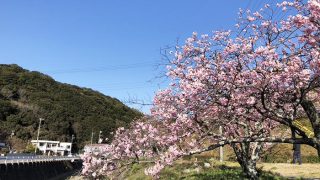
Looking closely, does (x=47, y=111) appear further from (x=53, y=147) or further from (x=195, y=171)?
(x=195, y=171)

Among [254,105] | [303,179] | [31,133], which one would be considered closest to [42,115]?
[31,133]

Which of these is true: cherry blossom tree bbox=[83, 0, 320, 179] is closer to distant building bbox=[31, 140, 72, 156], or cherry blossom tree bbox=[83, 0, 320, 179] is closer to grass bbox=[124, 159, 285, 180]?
grass bbox=[124, 159, 285, 180]

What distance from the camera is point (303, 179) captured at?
693 inches

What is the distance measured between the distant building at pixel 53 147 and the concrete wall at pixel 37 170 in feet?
43.8

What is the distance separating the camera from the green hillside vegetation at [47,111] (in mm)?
96000

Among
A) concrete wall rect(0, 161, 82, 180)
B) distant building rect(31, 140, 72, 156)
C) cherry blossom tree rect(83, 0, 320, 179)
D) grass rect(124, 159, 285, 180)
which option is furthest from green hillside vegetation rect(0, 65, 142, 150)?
cherry blossom tree rect(83, 0, 320, 179)

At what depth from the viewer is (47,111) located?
10344 centimetres

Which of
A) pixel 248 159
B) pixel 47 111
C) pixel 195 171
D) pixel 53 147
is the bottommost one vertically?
pixel 195 171

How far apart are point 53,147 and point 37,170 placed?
4646cm

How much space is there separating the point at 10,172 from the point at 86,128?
67.9 metres

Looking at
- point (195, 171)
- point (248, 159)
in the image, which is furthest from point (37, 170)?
point (248, 159)

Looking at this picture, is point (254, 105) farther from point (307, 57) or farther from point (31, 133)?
point (31, 133)

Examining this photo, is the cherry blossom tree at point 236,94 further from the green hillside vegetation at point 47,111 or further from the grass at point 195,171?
the green hillside vegetation at point 47,111

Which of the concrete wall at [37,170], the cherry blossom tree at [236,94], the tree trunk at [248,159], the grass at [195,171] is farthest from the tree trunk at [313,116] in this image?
the concrete wall at [37,170]
